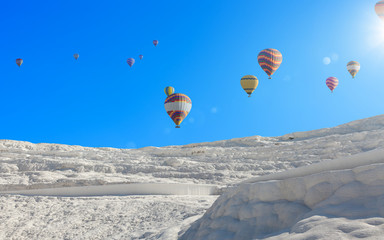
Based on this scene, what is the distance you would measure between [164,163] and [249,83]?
45.1 feet

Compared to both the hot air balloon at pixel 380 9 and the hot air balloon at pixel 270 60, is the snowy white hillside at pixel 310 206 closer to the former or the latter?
the hot air balloon at pixel 270 60

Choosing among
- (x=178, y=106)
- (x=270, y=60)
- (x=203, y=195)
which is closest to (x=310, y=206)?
(x=203, y=195)

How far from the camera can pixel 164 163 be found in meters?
22.8

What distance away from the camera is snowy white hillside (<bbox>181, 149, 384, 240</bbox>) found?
4.13m

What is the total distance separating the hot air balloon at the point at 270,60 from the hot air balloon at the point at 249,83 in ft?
Answer: 5.75

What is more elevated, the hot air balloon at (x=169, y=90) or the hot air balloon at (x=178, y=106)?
the hot air balloon at (x=169, y=90)

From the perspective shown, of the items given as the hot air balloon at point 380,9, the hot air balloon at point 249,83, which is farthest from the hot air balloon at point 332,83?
the hot air balloon at point 249,83

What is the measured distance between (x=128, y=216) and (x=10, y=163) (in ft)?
40.4

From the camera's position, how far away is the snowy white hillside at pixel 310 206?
4.13m

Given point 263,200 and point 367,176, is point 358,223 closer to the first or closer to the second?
point 367,176

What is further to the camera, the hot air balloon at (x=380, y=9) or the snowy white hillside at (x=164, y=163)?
the hot air balloon at (x=380, y=9)

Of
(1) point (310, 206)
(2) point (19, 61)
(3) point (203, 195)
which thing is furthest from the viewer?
(2) point (19, 61)

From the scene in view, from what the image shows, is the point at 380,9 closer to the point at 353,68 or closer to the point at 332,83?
the point at 332,83

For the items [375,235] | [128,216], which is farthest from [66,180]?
[375,235]
